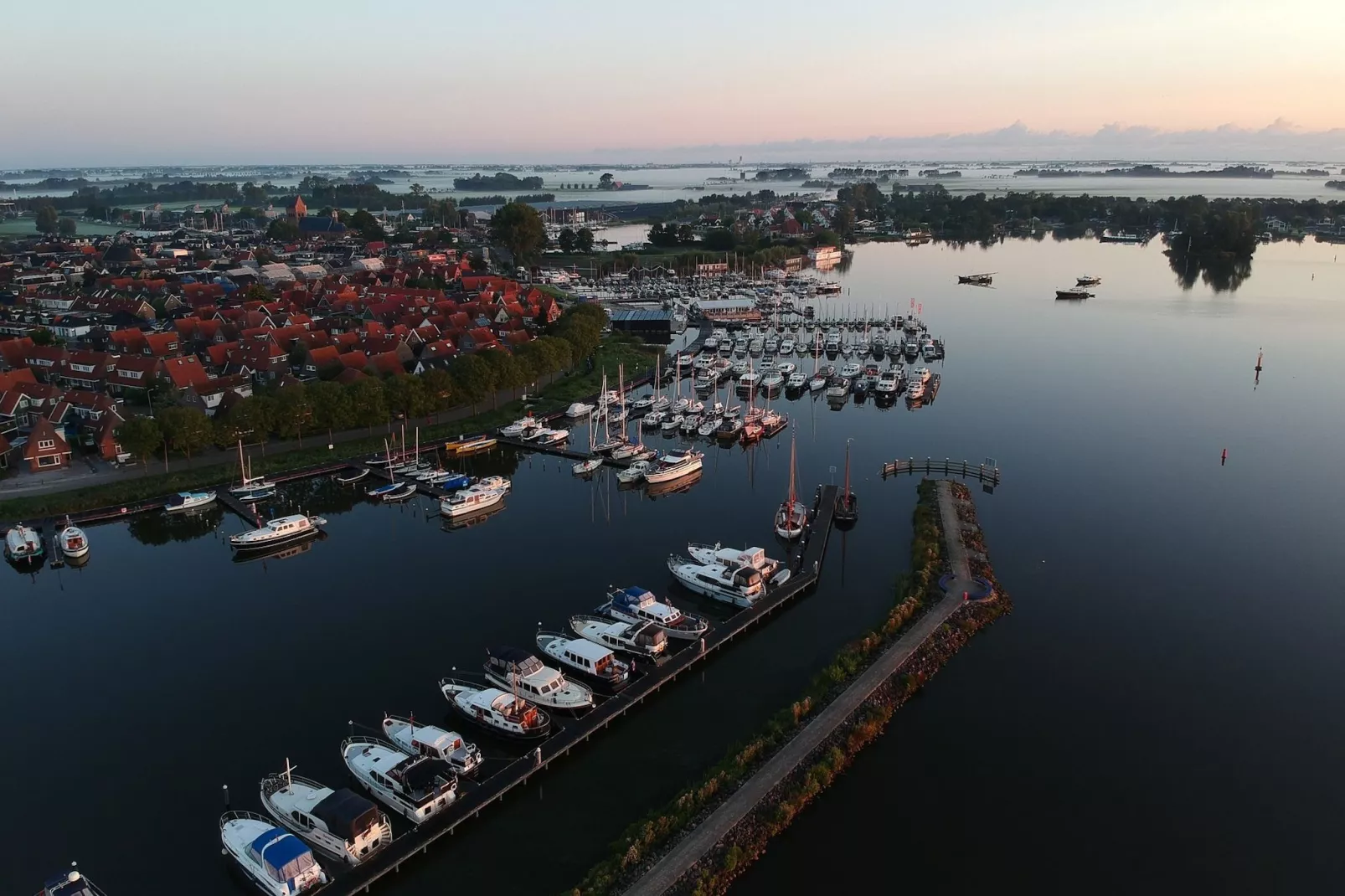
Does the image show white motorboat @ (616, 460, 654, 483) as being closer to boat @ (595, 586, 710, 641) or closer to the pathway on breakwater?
boat @ (595, 586, 710, 641)

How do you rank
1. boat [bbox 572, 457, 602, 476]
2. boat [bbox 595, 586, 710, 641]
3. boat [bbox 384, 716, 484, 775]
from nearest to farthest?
1. boat [bbox 384, 716, 484, 775]
2. boat [bbox 595, 586, 710, 641]
3. boat [bbox 572, 457, 602, 476]

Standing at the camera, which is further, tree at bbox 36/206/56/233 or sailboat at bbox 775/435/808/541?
tree at bbox 36/206/56/233

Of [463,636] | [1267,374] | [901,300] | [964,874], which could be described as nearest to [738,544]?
[463,636]

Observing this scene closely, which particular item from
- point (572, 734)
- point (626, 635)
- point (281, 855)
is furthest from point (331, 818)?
A: point (626, 635)

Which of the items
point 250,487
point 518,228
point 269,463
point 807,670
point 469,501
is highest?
point 518,228

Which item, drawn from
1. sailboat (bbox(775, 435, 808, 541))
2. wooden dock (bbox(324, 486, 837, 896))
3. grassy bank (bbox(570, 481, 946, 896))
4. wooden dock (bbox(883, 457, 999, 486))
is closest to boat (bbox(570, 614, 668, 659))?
wooden dock (bbox(324, 486, 837, 896))

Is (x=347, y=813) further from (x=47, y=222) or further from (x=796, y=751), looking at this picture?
(x=47, y=222)
